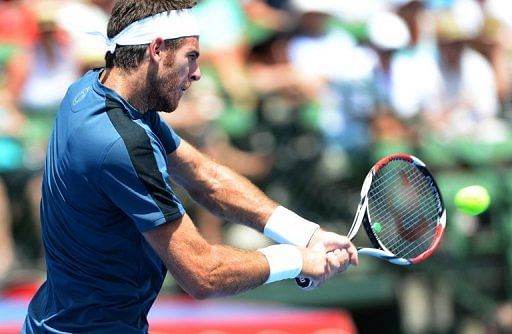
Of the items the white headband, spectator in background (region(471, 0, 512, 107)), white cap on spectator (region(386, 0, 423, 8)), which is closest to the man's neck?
the white headband

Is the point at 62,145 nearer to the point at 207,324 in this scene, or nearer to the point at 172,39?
the point at 172,39

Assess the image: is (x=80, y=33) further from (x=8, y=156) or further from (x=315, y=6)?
(x=315, y=6)

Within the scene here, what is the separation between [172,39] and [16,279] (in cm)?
436

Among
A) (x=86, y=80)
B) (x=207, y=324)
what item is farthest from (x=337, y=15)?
(x=86, y=80)

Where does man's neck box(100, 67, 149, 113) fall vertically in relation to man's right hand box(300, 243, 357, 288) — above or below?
above

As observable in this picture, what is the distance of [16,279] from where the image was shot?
26.2 feet

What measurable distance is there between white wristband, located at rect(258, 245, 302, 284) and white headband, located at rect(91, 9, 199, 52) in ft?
3.11

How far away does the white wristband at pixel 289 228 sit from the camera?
15.3 ft

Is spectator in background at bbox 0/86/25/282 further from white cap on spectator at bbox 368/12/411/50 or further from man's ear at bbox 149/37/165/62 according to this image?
man's ear at bbox 149/37/165/62

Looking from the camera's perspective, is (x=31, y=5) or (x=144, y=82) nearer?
(x=144, y=82)

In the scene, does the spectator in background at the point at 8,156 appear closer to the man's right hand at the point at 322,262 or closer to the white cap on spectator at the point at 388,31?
the white cap on spectator at the point at 388,31

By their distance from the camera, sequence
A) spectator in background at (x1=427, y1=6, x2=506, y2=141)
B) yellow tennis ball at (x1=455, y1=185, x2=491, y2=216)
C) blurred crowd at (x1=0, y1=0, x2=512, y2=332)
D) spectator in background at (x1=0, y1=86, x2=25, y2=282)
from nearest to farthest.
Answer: yellow tennis ball at (x1=455, y1=185, x2=491, y2=216) → spectator in background at (x1=0, y1=86, x2=25, y2=282) → blurred crowd at (x1=0, y1=0, x2=512, y2=332) → spectator in background at (x1=427, y1=6, x2=506, y2=141)

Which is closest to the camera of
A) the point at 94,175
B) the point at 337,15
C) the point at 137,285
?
the point at 94,175

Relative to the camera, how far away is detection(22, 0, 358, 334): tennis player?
3969 millimetres
